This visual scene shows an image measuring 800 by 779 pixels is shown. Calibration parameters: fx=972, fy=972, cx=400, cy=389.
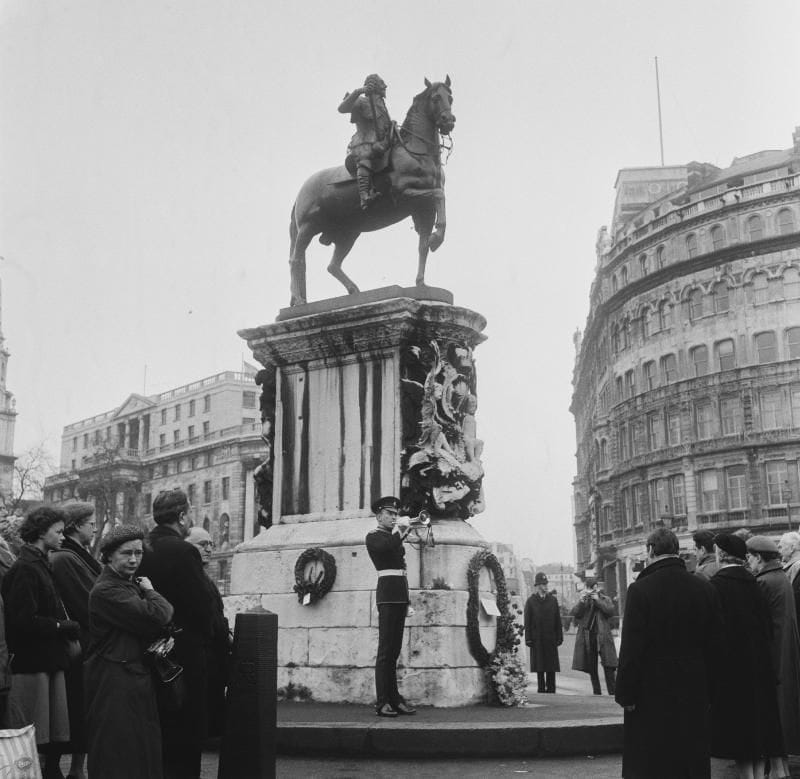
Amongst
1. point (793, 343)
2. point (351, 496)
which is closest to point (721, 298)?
point (793, 343)

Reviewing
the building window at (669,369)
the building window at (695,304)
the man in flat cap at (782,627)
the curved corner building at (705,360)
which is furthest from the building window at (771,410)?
the man in flat cap at (782,627)

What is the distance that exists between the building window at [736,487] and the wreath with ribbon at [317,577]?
2009 inches

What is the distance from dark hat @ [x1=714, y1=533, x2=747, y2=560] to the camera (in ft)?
24.1

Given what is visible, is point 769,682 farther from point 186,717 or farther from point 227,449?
point 227,449

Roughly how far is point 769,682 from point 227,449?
8432 centimetres

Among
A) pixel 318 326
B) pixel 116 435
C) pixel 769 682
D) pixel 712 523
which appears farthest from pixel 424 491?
pixel 116 435

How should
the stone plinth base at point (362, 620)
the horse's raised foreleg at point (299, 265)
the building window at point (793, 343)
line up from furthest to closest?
1. the building window at point (793, 343)
2. the horse's raised foreleg at point (299, 265)
3. the stone plinth base at point (362, 620)

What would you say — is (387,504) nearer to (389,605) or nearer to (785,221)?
(389,605)

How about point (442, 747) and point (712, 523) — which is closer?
point (442, 747)

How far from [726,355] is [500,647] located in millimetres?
53986

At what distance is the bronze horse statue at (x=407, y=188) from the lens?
35.2 ft

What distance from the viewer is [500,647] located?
31.0ft

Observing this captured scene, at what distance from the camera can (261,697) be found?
6.16 m

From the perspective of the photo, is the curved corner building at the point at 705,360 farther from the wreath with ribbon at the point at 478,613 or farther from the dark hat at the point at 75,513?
the dark hat at the point at 75,513
